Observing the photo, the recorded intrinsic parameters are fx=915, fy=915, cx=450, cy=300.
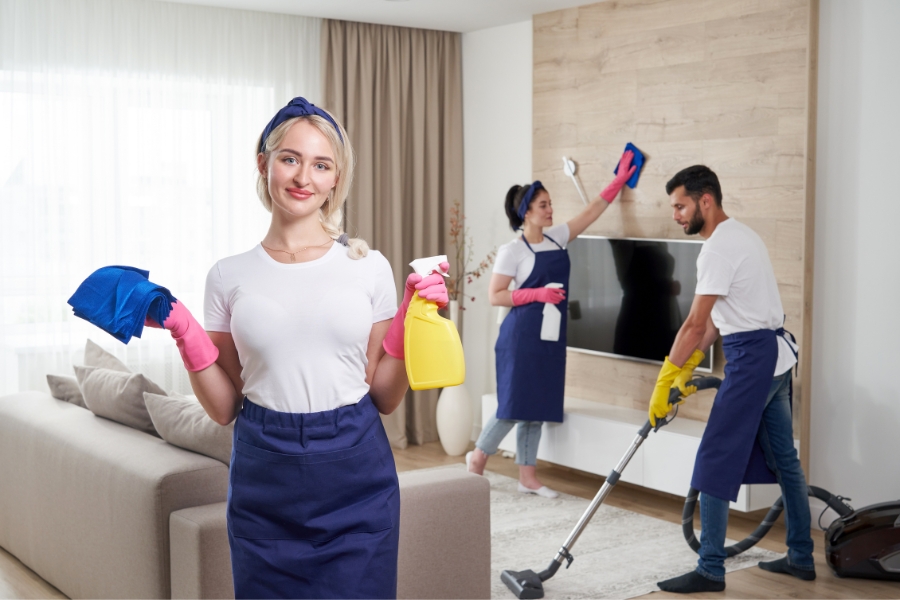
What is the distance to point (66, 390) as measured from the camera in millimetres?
3664

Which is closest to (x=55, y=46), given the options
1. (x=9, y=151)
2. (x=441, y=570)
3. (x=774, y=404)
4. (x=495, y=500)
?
(x=9, y=151)

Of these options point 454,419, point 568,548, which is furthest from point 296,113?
point 454,419

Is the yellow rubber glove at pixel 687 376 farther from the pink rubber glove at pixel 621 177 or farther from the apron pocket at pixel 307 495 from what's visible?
the apron pocket at pixel 307 495

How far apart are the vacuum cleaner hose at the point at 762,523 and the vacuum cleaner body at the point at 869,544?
0.07 meters

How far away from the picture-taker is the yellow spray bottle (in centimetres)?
174

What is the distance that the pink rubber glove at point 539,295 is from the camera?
4594 mm

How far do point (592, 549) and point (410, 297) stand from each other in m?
2.37

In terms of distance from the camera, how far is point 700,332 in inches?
133

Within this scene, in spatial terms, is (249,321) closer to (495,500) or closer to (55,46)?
(495,500)

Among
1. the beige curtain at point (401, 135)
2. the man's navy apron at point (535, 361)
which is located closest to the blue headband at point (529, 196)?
the man's navy apron at point (535, 361)

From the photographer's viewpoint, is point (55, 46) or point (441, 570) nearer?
point (441, 570)

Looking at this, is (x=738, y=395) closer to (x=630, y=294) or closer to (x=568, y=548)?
(x=568, y=548)

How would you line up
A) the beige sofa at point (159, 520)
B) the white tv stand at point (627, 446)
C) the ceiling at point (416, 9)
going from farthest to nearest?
the ceiling at point (416, 9) → the white tv stand at point (627, 446) → the beige sofa at point (159, 520)

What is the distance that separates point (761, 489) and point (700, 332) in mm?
1025
